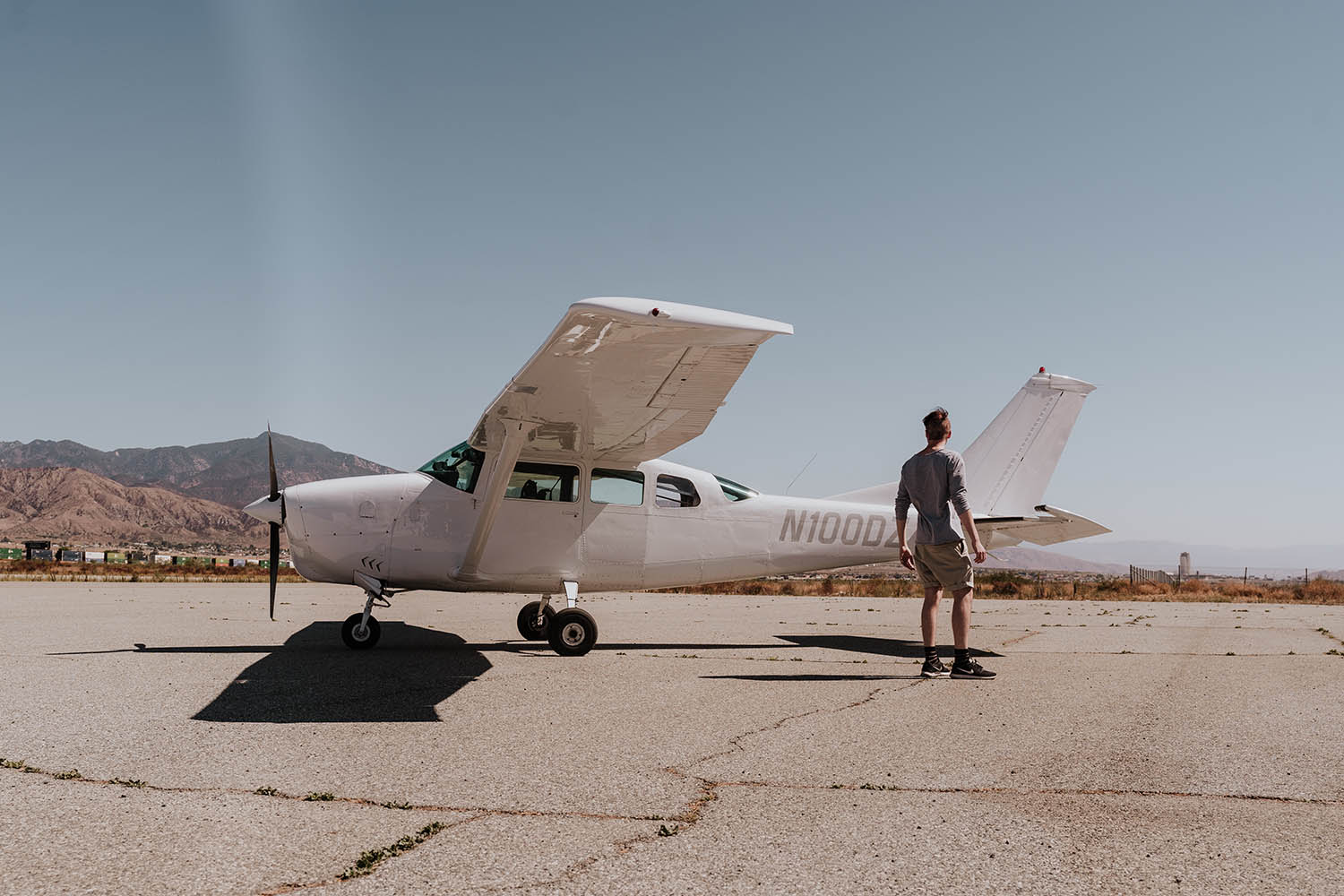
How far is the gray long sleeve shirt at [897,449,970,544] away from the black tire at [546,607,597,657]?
363cm

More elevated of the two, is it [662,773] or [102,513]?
[662,773]

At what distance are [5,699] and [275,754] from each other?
9.16 feet

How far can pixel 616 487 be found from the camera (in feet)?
32.8

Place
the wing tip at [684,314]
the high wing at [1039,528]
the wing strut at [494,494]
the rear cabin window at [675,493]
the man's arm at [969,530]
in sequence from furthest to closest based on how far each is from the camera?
the high wing at [1039,528] < the rear cabin window at [675,493] < the wing strut at [494,494] < the man's arm at [969,530] < the wing tip at [684,314]

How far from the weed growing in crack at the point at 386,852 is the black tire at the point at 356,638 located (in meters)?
6.61

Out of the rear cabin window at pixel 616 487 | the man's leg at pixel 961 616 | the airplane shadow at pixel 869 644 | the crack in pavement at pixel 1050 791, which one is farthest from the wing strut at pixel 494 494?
the crack in pavement at pixel 1050 791

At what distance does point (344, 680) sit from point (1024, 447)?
27.8ft

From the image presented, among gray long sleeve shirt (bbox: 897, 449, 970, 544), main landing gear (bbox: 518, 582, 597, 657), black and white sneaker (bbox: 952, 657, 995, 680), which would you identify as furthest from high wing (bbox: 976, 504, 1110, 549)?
main landing gear (bbox: 518, 582, 597, 657)

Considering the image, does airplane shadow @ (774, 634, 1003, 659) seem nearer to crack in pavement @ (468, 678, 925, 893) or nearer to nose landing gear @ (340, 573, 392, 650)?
crack in pavement @ (468, 678, 925, 893)

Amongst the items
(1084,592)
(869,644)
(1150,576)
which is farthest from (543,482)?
(1150,576)

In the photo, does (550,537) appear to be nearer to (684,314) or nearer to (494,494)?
(494,494)

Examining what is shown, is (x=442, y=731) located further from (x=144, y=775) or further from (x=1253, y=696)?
(x=1253, y=696)

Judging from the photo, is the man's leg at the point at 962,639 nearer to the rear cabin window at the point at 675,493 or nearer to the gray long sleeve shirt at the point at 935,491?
the gray long sleeve shirt at the point at 935,491

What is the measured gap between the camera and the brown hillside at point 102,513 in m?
165
